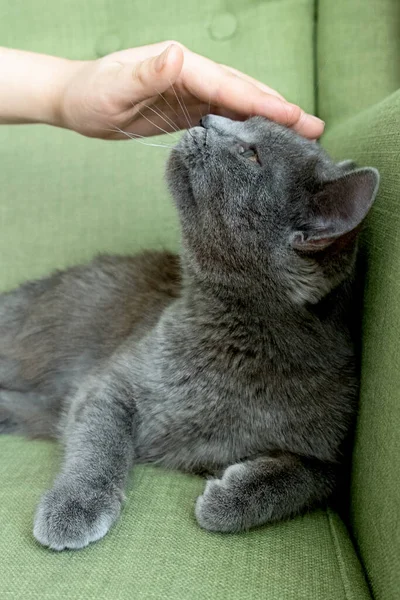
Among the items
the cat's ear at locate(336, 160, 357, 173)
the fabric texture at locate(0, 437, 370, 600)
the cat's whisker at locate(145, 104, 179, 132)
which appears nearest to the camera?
the fabric texture at locate(0, 437, 370, 600)

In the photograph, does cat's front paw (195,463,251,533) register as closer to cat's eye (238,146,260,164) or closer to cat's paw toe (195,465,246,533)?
cat's paw toe (195,465,246,533)

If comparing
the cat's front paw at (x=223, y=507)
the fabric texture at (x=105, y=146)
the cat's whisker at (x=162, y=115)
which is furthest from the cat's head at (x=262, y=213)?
the fabric texture at (x=105, y=146)

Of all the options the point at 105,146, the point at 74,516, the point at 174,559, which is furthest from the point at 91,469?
the point at 105,146

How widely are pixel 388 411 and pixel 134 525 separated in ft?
1.28

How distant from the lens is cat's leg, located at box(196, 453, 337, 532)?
87 cm

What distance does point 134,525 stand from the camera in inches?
34.2

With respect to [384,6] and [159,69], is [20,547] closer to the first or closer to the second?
[159,69]

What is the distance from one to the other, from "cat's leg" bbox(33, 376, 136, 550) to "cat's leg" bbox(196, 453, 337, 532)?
14cm

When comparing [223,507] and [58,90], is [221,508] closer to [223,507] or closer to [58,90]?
[223,507]

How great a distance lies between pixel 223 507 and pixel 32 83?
102 centimetres

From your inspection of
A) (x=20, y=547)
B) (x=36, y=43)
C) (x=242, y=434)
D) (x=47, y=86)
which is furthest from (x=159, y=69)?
(x=36, y=43)

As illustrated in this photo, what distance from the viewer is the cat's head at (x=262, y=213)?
0.95m

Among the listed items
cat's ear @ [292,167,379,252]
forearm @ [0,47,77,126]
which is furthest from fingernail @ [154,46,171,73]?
forearm @ [0,47,77,126]

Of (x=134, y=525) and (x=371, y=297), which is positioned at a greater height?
(x=371, y=297)
